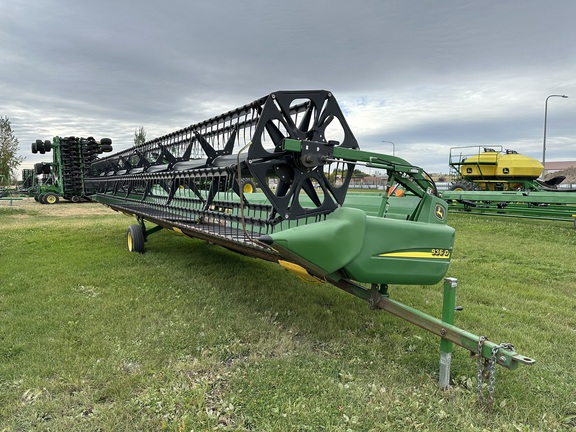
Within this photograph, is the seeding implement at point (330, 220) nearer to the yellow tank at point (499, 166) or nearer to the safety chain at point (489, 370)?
the safety chain at point (489, 370)

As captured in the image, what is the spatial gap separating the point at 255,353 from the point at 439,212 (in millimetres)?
2189

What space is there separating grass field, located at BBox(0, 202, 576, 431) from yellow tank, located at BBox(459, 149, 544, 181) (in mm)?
10133

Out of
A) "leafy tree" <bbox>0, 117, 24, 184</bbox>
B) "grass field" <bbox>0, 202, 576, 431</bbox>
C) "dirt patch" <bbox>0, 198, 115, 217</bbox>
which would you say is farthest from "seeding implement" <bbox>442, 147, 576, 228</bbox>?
"leafy tree" <bbox>0, 117, 24, 184</bbox>

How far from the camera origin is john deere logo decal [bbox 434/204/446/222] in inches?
149

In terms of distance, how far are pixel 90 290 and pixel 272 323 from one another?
265cm

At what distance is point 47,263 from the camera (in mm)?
6746

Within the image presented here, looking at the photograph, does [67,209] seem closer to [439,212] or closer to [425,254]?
[439,212]

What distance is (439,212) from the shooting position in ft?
12.6

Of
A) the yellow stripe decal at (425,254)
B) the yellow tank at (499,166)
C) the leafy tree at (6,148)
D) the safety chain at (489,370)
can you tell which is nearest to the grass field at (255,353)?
the safety chain at (489,370)

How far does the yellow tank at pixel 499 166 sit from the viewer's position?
15102 millimetres

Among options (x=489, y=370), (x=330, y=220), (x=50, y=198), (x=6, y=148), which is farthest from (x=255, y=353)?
(x=6, y=148)

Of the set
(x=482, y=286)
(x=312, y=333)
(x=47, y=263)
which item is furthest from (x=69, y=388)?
(x=482, y=286)

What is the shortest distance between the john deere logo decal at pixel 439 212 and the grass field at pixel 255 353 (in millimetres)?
1159

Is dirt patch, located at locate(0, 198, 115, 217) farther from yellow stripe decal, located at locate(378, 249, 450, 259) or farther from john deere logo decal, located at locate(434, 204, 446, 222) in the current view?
yellow stripe decal, located at locate(378, 249, 450, 259)
